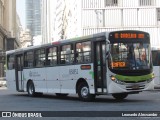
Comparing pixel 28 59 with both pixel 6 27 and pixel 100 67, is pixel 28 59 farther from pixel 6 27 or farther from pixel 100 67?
pixel 6 27

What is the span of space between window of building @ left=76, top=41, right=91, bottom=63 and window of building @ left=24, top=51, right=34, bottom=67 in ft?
18.2

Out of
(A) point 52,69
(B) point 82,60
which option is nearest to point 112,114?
(B) point 82,60

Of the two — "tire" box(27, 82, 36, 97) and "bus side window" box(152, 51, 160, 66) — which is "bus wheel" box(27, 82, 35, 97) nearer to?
"tire" box(27, 82, 36, 97)

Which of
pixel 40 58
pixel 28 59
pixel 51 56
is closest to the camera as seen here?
pixel 51 56

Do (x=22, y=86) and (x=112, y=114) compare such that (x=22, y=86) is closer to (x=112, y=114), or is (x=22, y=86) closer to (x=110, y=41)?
(x=110, y=41)

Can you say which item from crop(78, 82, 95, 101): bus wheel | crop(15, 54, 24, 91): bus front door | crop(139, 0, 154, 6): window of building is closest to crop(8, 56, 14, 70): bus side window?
crop(15, 54, 24, 91): bus front door

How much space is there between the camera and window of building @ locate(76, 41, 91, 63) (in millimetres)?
18812

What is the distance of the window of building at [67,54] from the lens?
65.9ft

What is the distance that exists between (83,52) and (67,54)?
1434 mm

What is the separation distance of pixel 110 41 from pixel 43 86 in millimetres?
7039

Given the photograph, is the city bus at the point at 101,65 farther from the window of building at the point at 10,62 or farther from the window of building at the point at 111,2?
the window of building at the point at 111,2

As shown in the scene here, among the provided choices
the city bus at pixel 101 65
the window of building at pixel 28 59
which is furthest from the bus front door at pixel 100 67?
the window of building at pixel 28 59

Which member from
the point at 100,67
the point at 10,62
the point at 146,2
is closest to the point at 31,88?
the point at 10,62

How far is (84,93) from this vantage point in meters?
19.3
